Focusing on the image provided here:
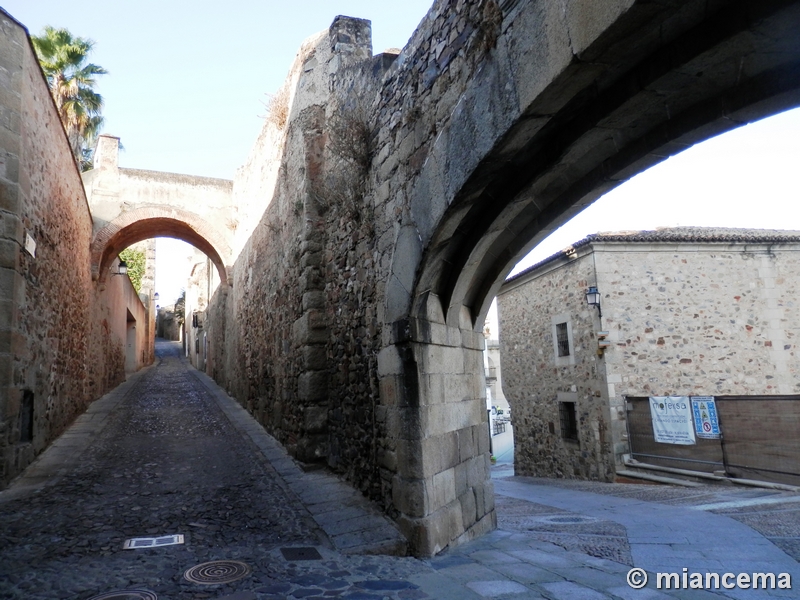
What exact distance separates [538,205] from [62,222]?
23.3 feet

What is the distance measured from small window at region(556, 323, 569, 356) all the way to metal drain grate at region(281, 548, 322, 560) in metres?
8.85

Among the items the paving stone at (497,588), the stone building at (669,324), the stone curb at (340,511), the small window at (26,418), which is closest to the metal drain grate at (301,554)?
the stone curb at (340,511)

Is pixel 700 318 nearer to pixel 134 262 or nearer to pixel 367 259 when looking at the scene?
pixel 367 259

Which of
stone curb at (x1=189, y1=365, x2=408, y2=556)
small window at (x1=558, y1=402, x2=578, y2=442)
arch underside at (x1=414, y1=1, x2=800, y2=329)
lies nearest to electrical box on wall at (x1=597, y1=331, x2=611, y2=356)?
small window at (x1=558, y1=402, x2=578, y2=442)

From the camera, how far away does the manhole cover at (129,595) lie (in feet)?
9.93

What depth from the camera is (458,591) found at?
3207 millimetres

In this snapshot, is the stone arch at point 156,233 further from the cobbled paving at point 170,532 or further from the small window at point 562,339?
the small window at point 562,339

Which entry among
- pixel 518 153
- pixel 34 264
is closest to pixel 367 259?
pixel 518 153

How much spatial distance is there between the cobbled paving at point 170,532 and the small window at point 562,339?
23.5 feet

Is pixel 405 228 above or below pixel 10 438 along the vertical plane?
above

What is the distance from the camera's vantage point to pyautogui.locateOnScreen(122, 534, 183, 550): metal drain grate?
389cm

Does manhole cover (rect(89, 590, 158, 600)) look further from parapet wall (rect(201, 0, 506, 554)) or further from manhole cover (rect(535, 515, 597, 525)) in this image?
manhole cover (rect(535, 515, 597, 525))

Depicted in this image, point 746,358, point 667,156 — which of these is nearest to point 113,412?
point 667,156

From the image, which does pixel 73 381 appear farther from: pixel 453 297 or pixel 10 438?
pixel 453 297
